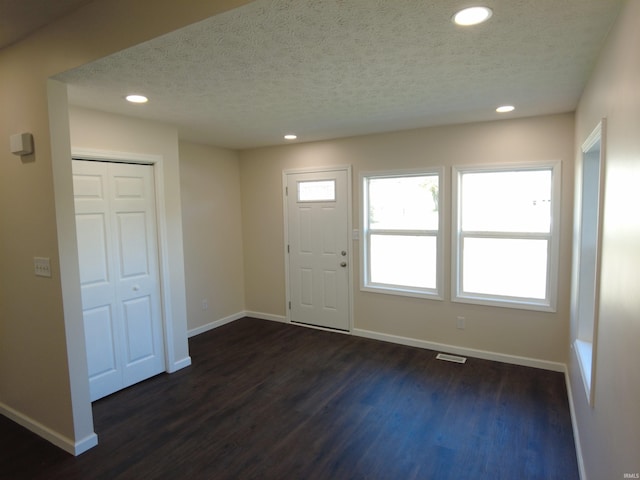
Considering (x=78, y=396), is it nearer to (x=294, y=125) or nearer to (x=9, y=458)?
(x=9, y=458)

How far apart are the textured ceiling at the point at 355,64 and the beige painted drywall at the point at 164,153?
0.23m

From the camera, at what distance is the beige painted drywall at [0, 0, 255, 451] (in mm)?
2174

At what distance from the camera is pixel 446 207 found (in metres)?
3.95

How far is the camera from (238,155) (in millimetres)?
5309

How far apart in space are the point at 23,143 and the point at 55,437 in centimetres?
196

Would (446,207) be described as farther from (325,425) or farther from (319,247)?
(325,425)

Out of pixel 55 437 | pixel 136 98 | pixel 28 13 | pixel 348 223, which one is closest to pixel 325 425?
pixel 55 437

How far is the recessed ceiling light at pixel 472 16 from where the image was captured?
5.23 ft

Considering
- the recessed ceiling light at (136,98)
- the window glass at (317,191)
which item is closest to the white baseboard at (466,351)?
the window glass at (317,191)

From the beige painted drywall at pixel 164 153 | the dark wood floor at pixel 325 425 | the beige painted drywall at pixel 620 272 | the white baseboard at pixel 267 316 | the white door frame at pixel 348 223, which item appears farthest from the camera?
the white baseboard at pixel 267 316

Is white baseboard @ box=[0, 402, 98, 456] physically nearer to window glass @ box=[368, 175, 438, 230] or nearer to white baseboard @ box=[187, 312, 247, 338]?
white baseboard @ box=[187, 312, 247, 338]

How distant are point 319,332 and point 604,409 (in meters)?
3.45

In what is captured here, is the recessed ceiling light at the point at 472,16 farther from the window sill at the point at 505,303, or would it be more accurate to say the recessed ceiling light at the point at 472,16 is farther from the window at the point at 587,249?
the window sill at the point at 505,303

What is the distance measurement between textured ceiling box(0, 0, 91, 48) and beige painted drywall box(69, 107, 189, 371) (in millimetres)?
744
